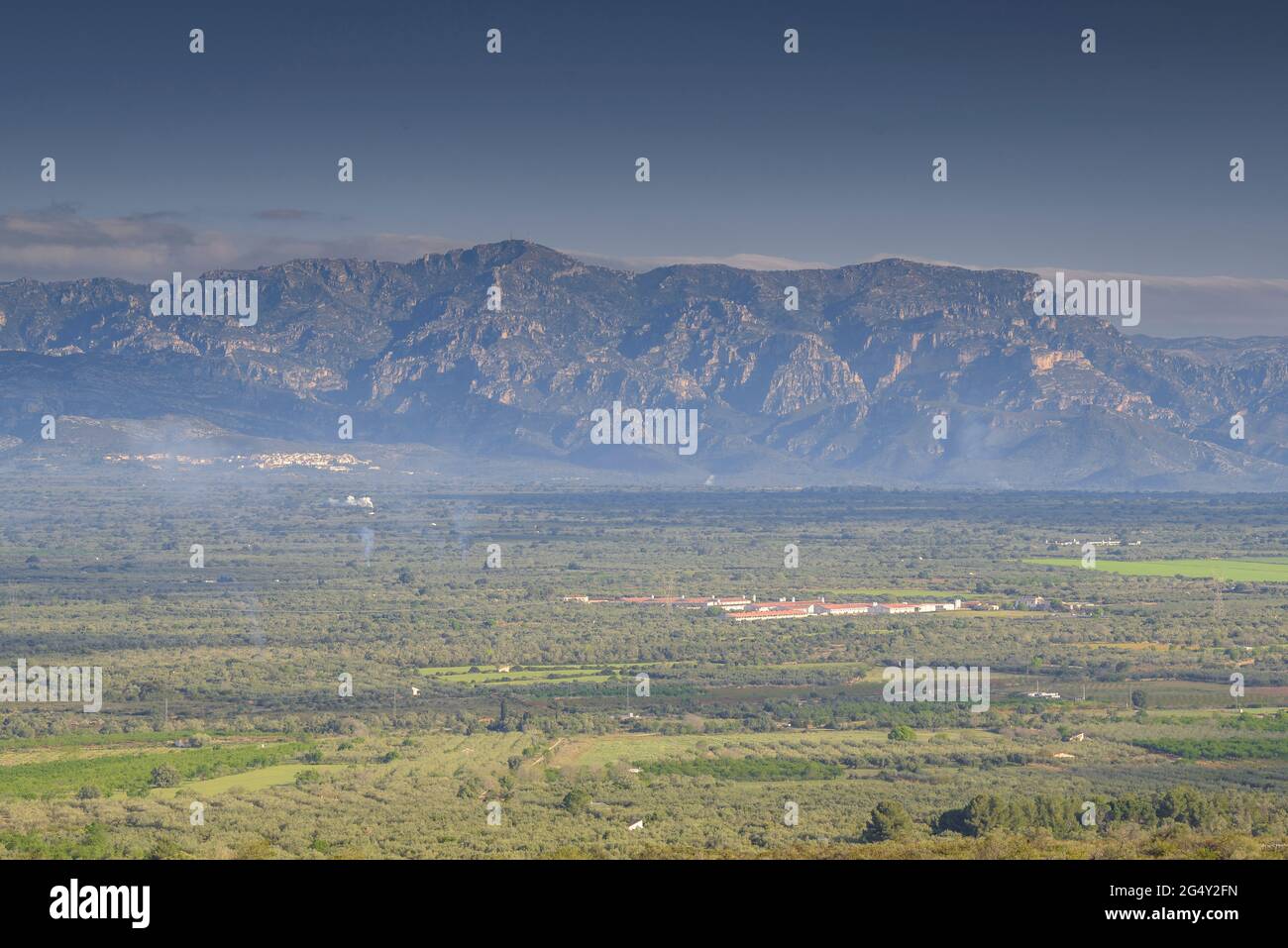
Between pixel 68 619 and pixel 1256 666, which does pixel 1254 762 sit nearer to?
pixel 1256 666

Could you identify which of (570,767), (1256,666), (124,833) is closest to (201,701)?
(570,767)

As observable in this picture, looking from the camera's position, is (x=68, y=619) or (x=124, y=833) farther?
(x=68, y=619)
